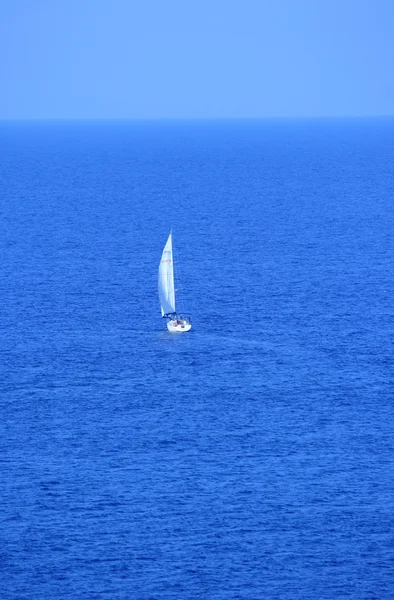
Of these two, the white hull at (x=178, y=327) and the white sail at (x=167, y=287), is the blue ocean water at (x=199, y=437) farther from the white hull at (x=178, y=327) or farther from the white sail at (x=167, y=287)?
the white sail at (x=167, y=287)

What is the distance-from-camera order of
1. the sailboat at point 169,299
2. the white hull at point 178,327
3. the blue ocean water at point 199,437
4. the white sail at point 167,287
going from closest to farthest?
1. the blue ocean water at point 199,437
2. the white hull at point 178,327
3. the sailboat at point 169,299
4. the white sail at point 167,287

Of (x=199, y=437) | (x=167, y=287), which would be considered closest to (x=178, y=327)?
(x=167, y=287)

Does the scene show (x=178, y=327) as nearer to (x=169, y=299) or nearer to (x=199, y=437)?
(x=169, y=299)

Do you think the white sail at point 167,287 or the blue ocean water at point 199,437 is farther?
the white sail at point 167,287

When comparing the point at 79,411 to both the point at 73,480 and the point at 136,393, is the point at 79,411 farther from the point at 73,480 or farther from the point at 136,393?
the point at 73,480

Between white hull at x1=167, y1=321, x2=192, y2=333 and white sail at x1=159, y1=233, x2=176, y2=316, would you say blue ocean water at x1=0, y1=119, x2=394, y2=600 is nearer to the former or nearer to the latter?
white hull at x1=167, y1=321, x2=192, y2=333

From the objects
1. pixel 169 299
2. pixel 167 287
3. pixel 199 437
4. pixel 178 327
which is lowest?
pixel 199 437

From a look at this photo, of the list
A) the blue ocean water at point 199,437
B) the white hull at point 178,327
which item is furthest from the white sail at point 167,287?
the white hull at point 178,327

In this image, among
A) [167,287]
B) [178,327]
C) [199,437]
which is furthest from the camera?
[167,287]
